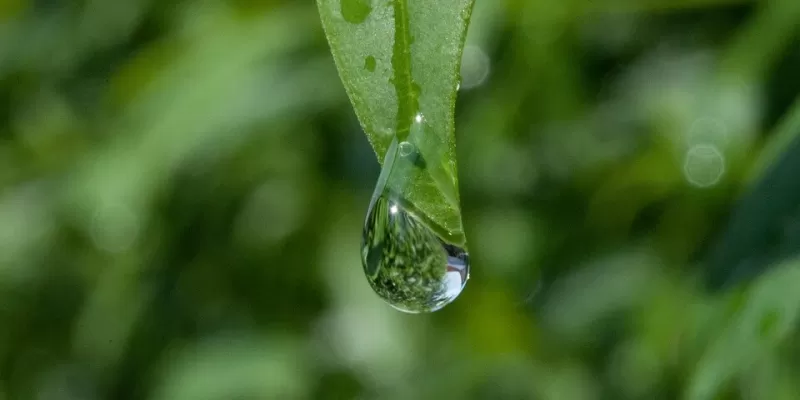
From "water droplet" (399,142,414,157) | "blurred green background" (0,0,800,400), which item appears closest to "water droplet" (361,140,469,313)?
"water droplet" (399,142,414,157)

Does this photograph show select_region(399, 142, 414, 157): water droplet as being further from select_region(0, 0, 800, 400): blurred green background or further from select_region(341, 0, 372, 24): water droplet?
select_region(0, 0, 800, 400): blurred green background

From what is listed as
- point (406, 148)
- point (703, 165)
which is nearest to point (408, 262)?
point (406, 148)

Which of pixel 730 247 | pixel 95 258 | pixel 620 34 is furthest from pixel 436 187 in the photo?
pixel 95 258

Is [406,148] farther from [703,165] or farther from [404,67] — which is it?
[703,165]

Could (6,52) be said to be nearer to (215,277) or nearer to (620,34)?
(215,277)

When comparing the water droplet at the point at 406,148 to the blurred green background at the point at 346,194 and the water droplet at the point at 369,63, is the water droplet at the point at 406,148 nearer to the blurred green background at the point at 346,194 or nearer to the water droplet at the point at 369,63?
the water droplet at the point at 369,63
